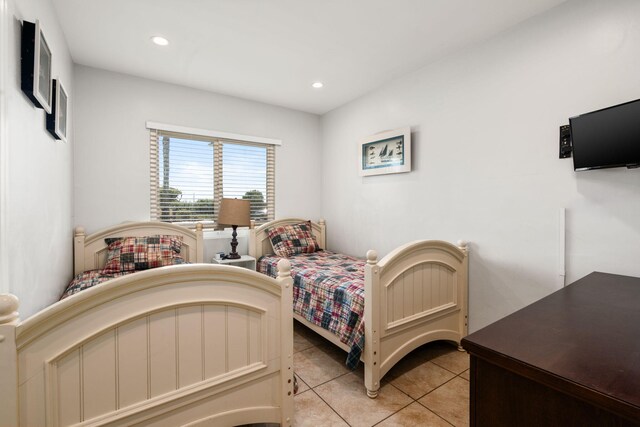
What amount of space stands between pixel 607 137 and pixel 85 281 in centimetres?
352

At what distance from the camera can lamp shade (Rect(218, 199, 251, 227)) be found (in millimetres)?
3127

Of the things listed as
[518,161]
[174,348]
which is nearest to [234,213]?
[174,348]

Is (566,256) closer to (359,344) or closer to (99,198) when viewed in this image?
(359,344)

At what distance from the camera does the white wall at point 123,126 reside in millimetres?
2785

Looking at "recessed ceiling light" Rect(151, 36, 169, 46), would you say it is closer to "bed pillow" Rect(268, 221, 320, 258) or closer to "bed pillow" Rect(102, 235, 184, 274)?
"bed pillow" Rect(102, 235, 184, 274)

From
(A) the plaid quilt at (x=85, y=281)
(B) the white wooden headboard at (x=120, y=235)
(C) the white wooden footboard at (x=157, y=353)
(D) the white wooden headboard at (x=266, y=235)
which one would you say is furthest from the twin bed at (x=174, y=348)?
(B) the white wooden headboard at (x=120, y=235)

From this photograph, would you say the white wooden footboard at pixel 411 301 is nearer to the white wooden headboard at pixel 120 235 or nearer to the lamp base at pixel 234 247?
the lamp base at pixel 234 247

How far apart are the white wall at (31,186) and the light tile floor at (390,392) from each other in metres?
1.56

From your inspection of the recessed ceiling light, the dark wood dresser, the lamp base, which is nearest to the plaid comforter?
the lamp base

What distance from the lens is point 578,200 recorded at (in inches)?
74.4

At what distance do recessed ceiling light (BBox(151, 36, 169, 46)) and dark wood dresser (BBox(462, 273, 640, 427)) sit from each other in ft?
9.24

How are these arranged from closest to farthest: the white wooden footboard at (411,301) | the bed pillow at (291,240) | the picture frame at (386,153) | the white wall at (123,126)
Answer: the white wooden footboard at (411,301) < the white wall at (123,126) < the picture frame at (386,153) < the bed pillow at (291,240)

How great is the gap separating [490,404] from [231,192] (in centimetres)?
322

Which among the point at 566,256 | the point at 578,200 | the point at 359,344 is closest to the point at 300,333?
the point at 359,344
